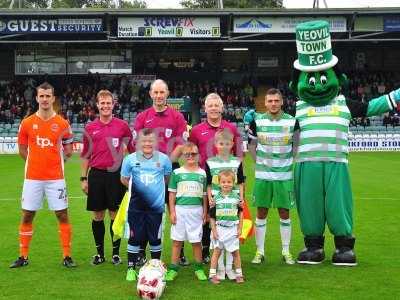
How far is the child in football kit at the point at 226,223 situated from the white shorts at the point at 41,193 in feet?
6.09

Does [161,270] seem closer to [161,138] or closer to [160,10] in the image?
[161,138]

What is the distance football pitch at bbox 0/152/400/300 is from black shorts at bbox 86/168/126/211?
27.9 inches

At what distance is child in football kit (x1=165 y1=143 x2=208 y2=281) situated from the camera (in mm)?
6621

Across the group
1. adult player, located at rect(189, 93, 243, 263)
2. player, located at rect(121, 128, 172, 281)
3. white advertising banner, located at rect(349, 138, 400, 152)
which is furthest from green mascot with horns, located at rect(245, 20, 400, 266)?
white advertising banner, located at rect(349, 138, 400, 152)

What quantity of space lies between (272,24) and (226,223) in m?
24.2

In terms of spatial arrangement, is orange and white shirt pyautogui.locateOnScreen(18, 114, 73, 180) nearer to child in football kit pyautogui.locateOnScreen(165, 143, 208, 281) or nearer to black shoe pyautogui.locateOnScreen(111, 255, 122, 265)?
black shoe pyautogui.locateOnScreen(111, 255, 122, 265)

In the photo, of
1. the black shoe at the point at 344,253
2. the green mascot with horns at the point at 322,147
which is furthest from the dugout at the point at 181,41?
the black shoe at the point at 344,253

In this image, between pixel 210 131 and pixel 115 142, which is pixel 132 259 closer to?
pixel 115 142

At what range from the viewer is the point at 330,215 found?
7.27 metres

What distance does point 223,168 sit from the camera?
263 inches

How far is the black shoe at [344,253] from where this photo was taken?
23.6 ft

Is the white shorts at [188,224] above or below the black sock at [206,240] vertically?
above

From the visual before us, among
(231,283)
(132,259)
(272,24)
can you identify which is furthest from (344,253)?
(272,24)

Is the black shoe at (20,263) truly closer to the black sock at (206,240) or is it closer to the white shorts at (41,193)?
the white shorts at (41,193)
